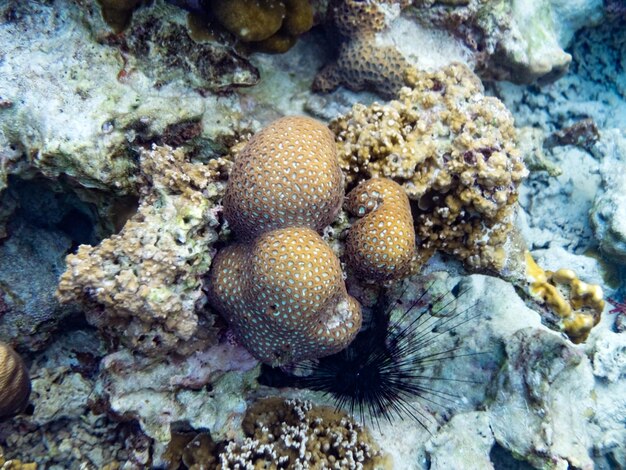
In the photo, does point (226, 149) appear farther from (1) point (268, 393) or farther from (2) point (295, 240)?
(1) point (268, 393)

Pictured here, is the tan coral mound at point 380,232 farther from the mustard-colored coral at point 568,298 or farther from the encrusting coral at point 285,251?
the mustard-colored coral at point 568,298

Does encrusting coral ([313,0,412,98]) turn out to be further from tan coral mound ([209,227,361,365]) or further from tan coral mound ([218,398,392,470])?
tan coral mound ([218,398,392,470])

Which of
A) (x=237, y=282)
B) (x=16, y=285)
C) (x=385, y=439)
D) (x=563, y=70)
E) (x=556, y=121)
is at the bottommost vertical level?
(x=16, y=285)

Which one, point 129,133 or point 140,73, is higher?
point 140,73

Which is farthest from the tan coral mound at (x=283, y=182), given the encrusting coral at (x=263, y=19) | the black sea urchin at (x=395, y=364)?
the black sea urchin at (x=395, y=364)

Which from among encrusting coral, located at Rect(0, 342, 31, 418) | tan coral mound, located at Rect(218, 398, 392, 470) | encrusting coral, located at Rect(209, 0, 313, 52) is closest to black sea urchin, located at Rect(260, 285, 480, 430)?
tan coral mound, located at Rect(218, 398, 392, 470)

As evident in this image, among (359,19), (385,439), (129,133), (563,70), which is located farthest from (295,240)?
(563,70)
